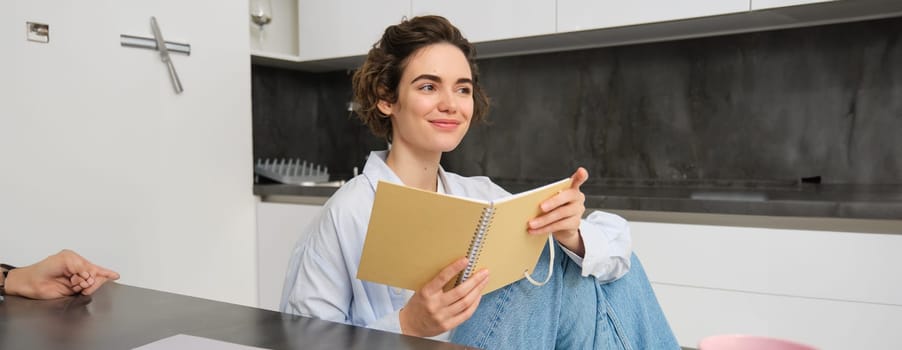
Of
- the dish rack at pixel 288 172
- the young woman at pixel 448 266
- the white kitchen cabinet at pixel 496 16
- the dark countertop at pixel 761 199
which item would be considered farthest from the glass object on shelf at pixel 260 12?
the young woman at pixel 448 266

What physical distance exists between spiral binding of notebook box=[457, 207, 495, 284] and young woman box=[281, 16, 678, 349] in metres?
0.01

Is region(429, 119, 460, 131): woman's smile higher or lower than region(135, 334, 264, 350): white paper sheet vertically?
higher

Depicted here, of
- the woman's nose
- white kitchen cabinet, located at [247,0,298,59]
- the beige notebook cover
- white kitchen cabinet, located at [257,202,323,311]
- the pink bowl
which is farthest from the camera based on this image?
white kitchen cabinet, located at [247,0,298,59]

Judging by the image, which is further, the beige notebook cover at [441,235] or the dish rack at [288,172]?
the dish rack at [288,172]

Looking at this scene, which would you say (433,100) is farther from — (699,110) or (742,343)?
(699,110)

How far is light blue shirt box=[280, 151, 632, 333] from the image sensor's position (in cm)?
106

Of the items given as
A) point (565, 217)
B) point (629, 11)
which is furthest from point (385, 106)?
point (629, 11)

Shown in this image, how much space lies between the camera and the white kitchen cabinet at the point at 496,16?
2.17m

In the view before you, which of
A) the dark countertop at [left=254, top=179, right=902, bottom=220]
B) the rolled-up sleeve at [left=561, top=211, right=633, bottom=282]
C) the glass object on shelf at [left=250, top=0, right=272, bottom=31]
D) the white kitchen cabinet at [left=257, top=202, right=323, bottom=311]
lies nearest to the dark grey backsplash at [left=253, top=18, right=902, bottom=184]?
the dark countertop at [left=254, top=179, right=902, bottom=220]

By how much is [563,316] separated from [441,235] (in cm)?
27

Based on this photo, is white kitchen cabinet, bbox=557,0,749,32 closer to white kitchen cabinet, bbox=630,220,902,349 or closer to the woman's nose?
white kitchen cabinet, bbox=630,220,902,349

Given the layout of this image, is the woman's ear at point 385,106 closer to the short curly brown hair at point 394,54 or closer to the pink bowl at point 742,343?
the short curly brown hair at point 394,54

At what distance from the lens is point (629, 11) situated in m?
2.01

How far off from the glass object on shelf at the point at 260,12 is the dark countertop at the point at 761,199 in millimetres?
841
